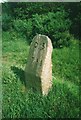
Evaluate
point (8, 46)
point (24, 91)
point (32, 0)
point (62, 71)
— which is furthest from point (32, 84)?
point (32, 0)

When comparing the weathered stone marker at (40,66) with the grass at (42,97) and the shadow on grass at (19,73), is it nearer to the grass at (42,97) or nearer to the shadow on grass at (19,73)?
the grass at (42,97)

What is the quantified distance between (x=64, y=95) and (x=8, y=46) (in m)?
4.36

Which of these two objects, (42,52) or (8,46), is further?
(8,46)

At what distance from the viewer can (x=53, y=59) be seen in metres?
10.3

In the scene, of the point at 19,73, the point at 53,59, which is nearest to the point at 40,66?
the point at 19,73

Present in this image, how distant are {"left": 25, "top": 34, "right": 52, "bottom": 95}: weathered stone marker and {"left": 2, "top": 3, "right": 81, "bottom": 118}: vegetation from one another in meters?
0.16

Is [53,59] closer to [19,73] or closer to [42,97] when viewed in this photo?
[19,73]

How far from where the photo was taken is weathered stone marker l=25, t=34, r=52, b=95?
7.48 meters

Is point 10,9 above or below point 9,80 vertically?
above

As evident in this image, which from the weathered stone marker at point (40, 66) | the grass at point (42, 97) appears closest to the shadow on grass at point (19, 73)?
the grass at point (42, 97)

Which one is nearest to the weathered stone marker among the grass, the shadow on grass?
the grass

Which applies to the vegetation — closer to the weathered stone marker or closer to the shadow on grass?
the shadow on grass

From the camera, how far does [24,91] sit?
307 inches

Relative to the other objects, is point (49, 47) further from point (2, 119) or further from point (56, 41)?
point (56, 41)
